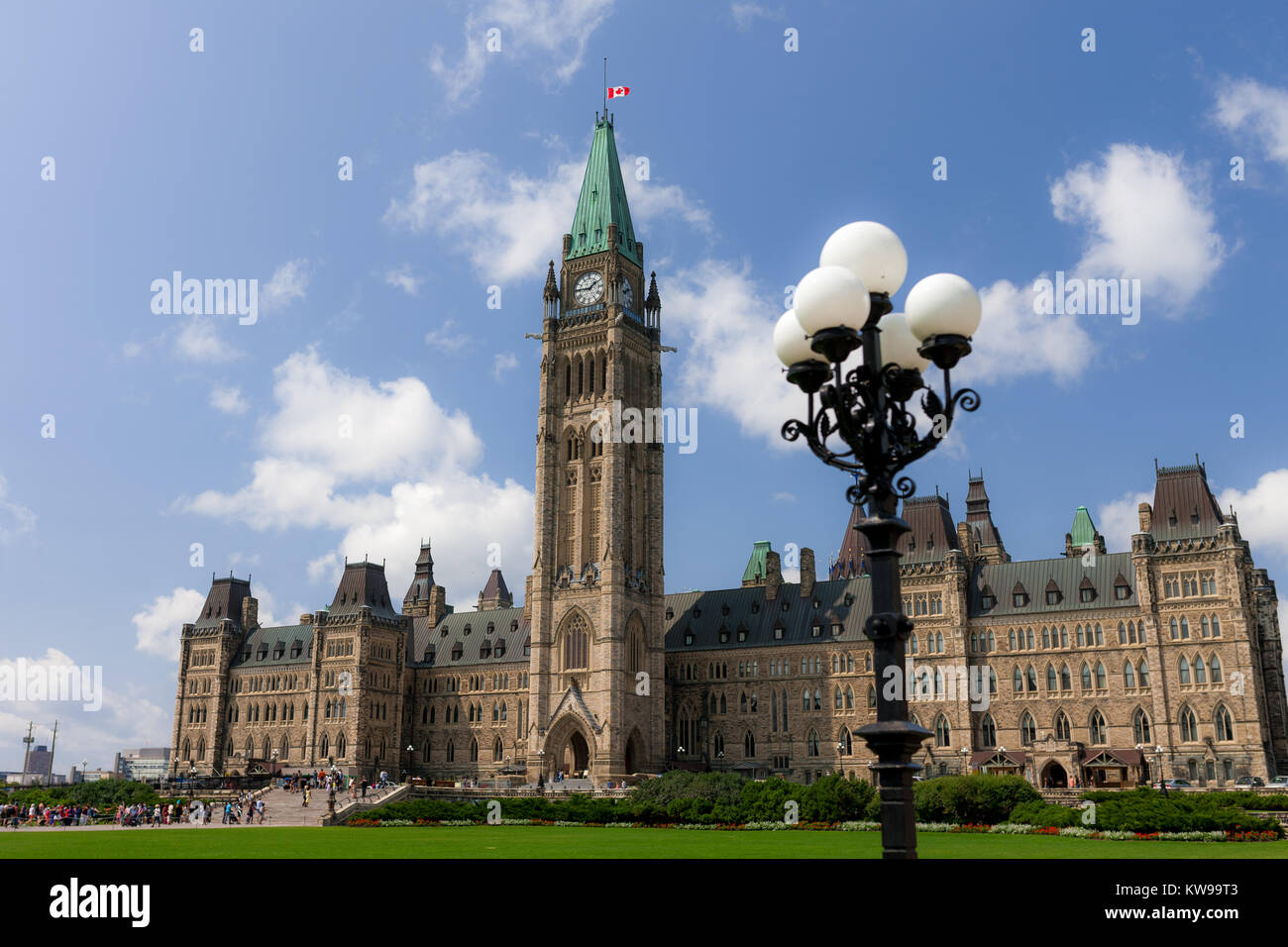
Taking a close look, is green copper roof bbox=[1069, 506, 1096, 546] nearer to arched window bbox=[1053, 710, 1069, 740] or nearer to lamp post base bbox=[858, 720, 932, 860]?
arched window bbox=[1053, 710, 1069, 740]

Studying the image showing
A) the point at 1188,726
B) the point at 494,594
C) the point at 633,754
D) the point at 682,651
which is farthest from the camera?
the point at 494,594

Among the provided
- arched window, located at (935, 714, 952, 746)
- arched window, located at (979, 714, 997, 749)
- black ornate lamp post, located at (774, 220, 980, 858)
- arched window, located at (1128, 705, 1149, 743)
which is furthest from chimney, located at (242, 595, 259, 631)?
black ornate lamp post, located at (774, 220, 980, 858)

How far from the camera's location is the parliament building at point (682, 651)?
245ft

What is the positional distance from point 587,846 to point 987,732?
54.4 meters

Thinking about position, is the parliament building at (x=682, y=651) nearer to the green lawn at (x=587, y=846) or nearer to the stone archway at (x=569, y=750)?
the stone archway at (x=569, y=750)

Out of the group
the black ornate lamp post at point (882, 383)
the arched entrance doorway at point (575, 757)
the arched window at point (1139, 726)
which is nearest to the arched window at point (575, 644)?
the arched entrance doorway at point (575, 757)

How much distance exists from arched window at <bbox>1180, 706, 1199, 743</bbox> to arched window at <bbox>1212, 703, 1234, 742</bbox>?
125cm

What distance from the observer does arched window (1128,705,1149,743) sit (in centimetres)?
7544

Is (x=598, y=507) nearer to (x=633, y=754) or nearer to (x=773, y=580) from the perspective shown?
(x=773, y=580)


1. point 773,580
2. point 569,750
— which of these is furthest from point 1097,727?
point 569,750

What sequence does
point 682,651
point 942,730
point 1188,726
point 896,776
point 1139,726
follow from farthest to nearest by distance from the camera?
point 682,651 → point 942,730 → point 1139,726 → point 1188,726 → point 896,776

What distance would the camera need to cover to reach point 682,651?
9888cm

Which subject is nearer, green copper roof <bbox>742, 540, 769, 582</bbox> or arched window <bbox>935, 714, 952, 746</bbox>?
arched window <bbox>935, 714, 952, 746</bbox>

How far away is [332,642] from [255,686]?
13.4 m
